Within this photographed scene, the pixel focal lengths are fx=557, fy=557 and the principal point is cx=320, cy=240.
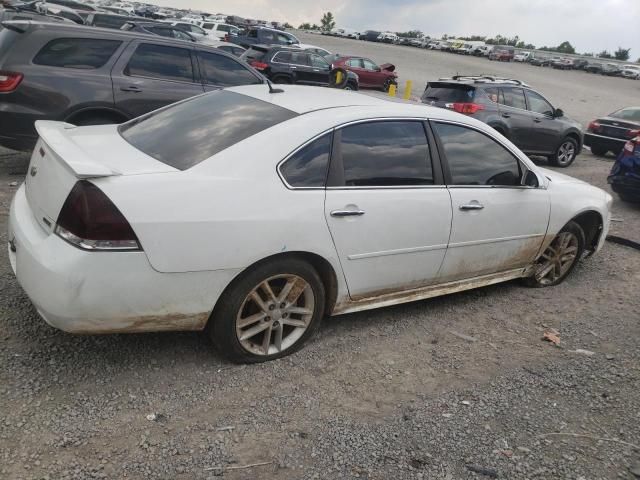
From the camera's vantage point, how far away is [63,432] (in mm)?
2578

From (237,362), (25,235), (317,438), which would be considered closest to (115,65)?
(25,235)

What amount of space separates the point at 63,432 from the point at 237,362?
3.25ft

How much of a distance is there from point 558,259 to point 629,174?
14.2ft

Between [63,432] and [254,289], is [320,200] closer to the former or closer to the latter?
[254,289]

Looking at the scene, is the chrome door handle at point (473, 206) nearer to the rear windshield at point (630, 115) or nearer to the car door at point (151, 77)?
the car door at point (151, 77)

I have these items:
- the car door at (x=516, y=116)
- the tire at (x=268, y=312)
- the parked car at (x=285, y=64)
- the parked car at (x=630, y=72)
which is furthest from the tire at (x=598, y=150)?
the parked car at (x=630, y=72)

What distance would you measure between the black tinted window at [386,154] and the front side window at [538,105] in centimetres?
868

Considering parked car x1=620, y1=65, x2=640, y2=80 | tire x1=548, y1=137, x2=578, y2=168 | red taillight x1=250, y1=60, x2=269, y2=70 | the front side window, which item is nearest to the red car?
red taillight x1=250, y1=60, x2=269, y2=70

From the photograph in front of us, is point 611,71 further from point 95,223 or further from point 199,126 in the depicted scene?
point 95,223

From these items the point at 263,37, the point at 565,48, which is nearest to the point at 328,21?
the point at 565,48

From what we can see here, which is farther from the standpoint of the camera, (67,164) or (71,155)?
(71,155)

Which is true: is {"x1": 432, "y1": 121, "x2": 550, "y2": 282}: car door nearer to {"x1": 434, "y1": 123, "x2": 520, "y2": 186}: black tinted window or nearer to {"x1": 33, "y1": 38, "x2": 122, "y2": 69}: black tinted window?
{"x1": 434, "y1": 123, "x2": 520, "y2": 186}: black tinted window

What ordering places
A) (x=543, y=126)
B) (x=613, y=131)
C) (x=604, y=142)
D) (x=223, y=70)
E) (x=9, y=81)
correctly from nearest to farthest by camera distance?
(x=9, y=81) → (x=223, y=70) → (x=543, y=126) → (x=613, y=131) → (x=604, y=142)

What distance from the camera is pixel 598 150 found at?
13.8 m
